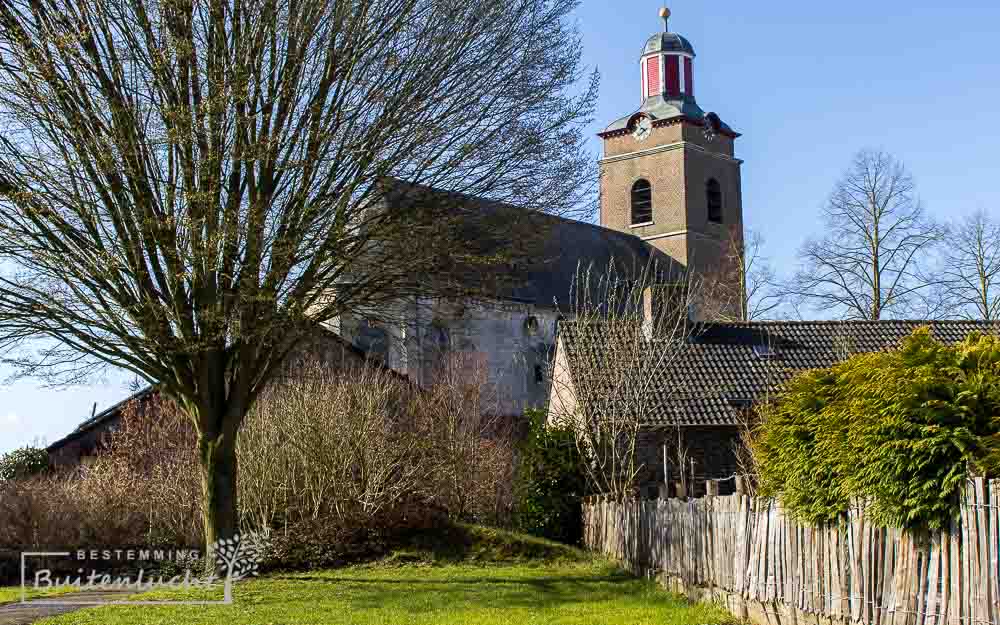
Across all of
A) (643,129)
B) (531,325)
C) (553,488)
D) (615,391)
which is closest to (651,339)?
(615,391)

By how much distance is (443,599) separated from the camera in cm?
1274

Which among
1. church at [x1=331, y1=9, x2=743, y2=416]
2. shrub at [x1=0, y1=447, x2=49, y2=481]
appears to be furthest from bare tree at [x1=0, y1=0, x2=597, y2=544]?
church at [x1=331, y1=9, x2=743, y2=416]

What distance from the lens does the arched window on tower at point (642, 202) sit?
57.7 m

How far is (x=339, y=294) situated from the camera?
14.3 m

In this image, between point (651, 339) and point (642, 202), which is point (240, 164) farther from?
point (642, 202)

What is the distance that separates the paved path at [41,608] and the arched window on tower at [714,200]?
158 ft

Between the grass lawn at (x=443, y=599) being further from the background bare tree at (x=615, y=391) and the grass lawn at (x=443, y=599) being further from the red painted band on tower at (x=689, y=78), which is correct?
the red painted band on tower at (x=689, y=78)

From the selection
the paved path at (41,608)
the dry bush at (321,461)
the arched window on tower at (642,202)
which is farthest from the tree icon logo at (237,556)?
the arched window on tower at (642,202)

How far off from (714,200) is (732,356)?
35.1 metres

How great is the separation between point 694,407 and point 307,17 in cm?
1337

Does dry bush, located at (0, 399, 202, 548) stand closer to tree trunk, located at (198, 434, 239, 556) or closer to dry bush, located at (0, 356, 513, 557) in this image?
dry bush, located at (0, 356, 513, 557)

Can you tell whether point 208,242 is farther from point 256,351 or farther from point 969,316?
point 969,316

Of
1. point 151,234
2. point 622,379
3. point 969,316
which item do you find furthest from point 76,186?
point 969,316

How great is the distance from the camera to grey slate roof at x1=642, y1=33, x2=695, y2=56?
5738 centimetres
